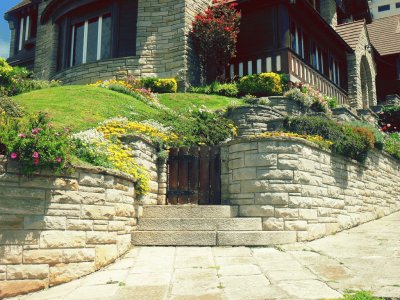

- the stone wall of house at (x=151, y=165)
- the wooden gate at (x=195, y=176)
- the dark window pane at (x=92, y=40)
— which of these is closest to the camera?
the stone wall of house at (x=151, y=165)

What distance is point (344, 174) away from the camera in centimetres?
882

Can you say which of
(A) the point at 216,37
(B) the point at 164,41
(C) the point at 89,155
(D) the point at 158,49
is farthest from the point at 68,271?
(B) the point at 164,41

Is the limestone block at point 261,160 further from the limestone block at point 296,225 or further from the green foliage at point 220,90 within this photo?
the green foliage at point 220,90

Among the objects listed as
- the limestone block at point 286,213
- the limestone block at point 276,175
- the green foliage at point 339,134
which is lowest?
the limestone block at point 286,213

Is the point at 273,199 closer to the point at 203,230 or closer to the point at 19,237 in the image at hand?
the point at 203,230

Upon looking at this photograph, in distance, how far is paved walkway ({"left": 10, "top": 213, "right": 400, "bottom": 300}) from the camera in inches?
168

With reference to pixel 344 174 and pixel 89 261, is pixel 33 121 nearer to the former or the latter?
pixel 89 261

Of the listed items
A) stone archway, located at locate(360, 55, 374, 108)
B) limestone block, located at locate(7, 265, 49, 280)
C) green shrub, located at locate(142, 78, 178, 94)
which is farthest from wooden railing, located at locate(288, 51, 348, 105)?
limestone block, located at locate(7, 265, 49, 280)

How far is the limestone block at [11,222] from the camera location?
4812 mm

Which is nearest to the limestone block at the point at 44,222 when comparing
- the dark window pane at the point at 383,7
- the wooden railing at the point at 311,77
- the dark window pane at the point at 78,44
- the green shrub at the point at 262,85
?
the green shrub at the point at 262,85

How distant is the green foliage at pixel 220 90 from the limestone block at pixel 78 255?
9211 mm

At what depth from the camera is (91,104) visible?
10227mm

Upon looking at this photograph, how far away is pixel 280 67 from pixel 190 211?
8.66 metres

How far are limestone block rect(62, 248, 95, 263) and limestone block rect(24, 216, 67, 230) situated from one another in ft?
1.09
